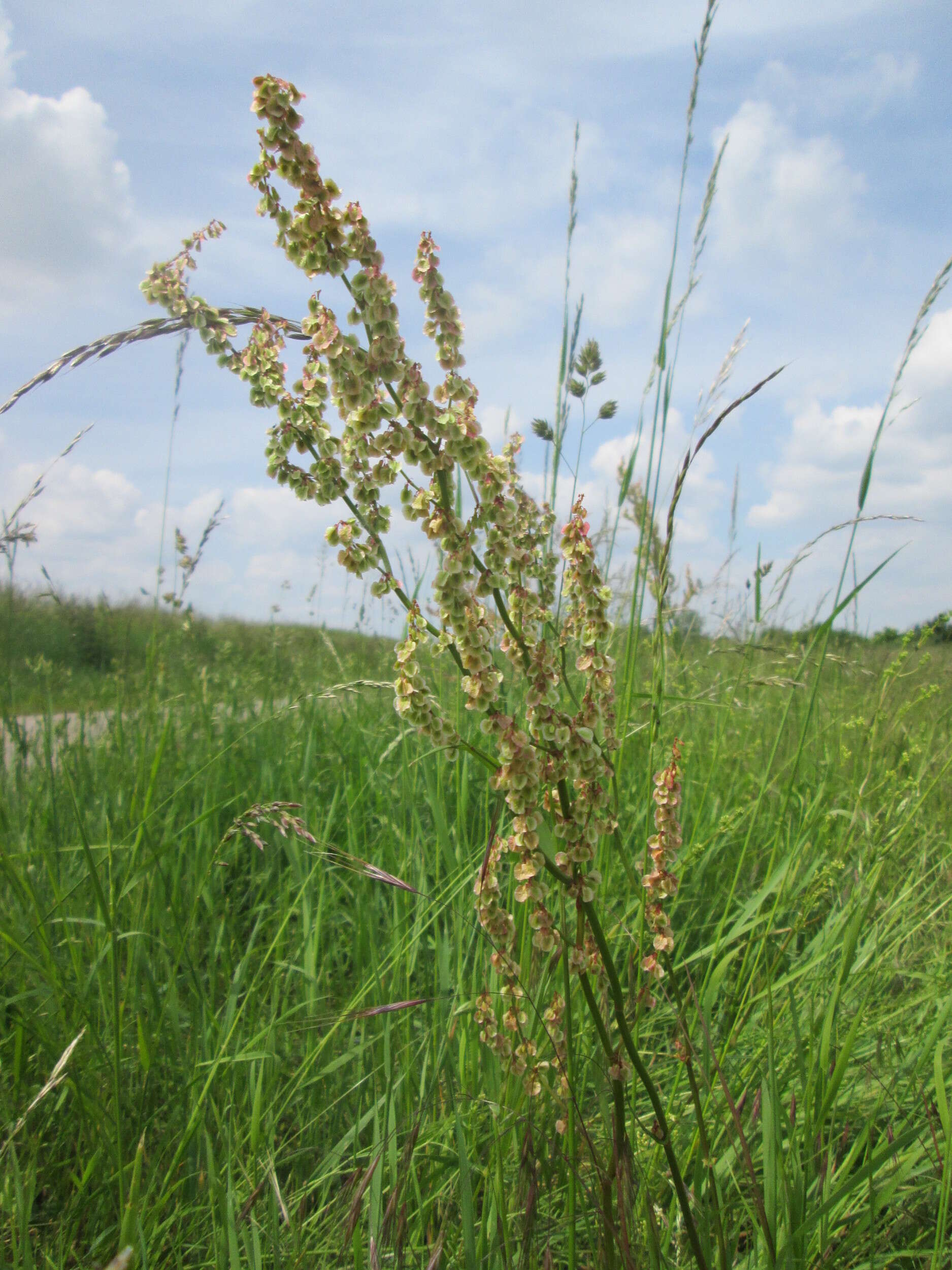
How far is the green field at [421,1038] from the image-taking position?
131cm

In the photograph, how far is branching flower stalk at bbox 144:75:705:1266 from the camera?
0.99 m

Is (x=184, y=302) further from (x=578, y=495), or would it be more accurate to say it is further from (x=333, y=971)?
(x=333, y=971)

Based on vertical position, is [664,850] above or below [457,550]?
below

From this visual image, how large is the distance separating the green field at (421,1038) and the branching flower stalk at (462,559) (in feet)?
0.76

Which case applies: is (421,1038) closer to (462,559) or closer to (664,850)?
(664,850)

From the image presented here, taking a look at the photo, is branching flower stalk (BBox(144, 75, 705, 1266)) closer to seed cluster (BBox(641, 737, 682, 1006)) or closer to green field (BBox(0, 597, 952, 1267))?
seed cluster (BBox(641, 737, 682, 1006))

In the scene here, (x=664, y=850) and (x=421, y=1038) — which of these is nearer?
(x=664, y=850)

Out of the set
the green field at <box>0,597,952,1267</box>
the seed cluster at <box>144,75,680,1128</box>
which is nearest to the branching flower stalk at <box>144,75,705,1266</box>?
the seed cluster at <box>144,75,680,1128</box>

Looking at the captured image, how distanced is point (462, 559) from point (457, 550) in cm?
3

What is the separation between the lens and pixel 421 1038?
1.81m

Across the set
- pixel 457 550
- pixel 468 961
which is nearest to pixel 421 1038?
pixel 468 961

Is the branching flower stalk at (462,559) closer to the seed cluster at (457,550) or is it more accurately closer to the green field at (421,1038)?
the seed cluster at (457,550)

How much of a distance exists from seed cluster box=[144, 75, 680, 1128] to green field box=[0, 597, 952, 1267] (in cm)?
23

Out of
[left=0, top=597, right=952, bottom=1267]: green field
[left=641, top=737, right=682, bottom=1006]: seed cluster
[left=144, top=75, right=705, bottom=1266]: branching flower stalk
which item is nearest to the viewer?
[left=144, top=75, right=705, bottom=1266]: branching flower stalk
